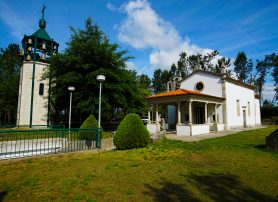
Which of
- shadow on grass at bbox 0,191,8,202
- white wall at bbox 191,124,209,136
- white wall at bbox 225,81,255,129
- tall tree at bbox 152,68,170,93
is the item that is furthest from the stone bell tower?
tall tree at bbox 152,68,170,93

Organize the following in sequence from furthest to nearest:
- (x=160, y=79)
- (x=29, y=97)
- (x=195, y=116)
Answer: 1. (x=160, y=79)
2. (x=29, y=97)
3. (x=195, y=116)

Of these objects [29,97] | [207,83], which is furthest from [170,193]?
[29,97]

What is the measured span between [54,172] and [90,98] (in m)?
14.8

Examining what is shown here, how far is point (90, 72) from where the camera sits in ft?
69.9

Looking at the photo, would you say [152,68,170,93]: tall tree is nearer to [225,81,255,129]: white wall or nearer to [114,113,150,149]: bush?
[225,81,255,129]: white wall

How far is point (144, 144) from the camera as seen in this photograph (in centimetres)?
1060

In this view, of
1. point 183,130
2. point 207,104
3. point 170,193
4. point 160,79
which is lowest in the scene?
point 170,193

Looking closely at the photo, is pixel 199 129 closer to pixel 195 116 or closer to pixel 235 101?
pixel 195 116

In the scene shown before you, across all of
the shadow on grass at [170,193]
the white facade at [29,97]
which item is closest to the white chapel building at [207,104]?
the shadow on grass at [170,193]

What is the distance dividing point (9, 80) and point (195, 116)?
38.4 m

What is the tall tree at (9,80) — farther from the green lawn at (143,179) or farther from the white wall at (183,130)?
the green lawn at (143,179)

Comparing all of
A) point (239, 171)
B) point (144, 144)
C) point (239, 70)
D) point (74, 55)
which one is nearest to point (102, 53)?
point (74, 55)

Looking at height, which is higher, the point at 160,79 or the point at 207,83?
the point at 160,79

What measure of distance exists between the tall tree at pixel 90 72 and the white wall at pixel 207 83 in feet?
26.9
